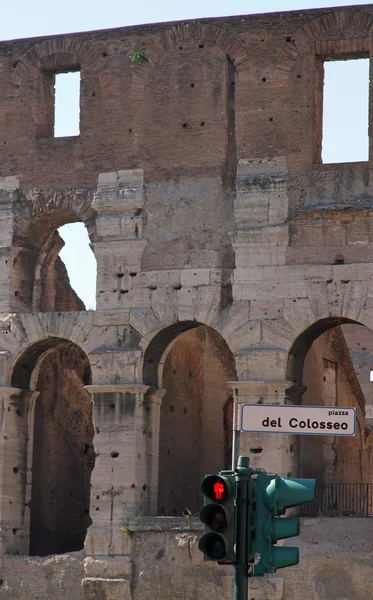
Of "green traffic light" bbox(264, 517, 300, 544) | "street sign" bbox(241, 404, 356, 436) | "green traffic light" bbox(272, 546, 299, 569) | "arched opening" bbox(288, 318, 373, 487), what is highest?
"arched opening" bbox(288, 318, 373, 487)

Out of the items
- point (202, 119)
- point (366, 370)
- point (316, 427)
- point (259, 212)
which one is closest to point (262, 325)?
point (259, 212)

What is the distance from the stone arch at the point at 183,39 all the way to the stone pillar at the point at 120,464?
442 cm

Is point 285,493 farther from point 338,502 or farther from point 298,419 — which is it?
point 338,502

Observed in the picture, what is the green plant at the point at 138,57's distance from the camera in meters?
20.6

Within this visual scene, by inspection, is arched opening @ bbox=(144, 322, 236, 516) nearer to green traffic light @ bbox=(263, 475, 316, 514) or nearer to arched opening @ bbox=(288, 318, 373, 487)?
arched opening @ bbox=(288, 318, 373, 487)

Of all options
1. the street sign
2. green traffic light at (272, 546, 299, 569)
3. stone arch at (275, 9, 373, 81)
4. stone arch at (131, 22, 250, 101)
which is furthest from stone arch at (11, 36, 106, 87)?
green traffic light at (272, 546, 299, 569)

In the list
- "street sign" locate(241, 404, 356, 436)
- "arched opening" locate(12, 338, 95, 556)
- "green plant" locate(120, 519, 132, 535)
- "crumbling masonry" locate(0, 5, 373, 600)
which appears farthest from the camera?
"arched opening" locate(12, 338, 95, 556)

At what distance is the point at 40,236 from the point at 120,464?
390cm

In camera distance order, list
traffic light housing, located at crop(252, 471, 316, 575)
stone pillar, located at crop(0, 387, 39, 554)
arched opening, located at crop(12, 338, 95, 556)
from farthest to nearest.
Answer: arched opening, located at crop(12, 338, 95, 556)
stone pillar, located at crop(0, 387, 39, 554)
traffic light housing, located at crop(252, 471, 316, 575)

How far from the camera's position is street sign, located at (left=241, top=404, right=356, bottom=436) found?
11.5 metres

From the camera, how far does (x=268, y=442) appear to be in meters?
19.0

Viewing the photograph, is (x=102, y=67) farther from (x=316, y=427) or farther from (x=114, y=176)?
(x=316, y=427)

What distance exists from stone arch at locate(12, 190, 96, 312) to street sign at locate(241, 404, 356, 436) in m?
9.55

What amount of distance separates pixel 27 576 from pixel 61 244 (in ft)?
17.3
